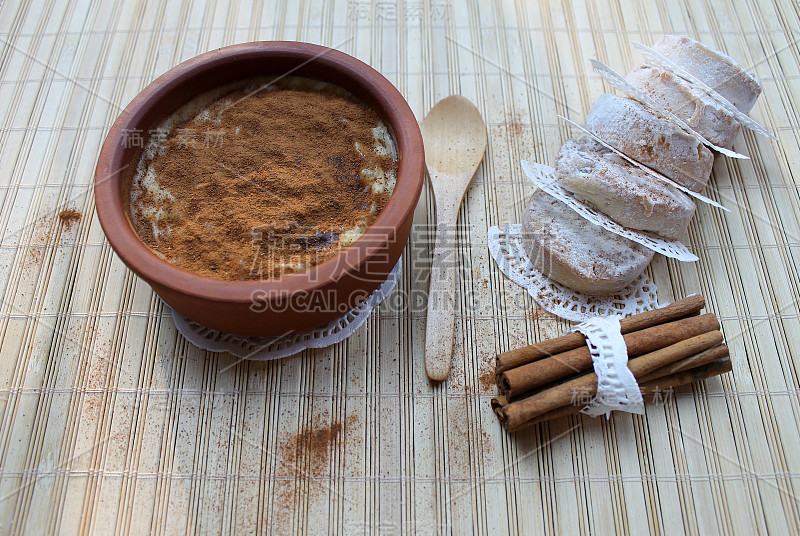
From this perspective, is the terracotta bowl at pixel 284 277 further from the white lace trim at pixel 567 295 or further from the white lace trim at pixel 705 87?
the white lace trim at pixel 705 87

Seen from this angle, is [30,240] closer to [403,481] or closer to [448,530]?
[403,481]

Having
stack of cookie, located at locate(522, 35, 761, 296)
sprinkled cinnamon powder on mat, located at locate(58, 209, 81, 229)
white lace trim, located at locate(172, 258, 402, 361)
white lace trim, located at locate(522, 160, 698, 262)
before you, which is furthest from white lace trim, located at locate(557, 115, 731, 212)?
sprinkled cinnamon powder on mat, located at locate(58, 209, 81, 229)

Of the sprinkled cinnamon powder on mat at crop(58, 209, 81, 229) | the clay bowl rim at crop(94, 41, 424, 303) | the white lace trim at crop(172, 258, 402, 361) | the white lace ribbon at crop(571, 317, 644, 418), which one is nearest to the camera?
the clay bowl rim at crop(94, 41, 424, 303)

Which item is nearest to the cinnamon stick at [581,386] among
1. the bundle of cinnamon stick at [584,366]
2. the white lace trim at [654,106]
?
the bundle of cinnamon stick at [584,366]

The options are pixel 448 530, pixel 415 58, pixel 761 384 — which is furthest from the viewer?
pixel 415 58

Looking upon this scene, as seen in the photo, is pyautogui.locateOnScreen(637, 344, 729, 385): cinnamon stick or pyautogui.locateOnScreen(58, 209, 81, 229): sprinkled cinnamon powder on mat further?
pyautogui.locateOnScreen(58, 209, 81, 229): sprinkled cinnamon powder on mat

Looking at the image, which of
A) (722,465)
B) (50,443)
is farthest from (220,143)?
(722,465)

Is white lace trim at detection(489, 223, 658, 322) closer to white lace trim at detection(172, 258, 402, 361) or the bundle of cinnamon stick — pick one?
the bundle of cinnamon stick

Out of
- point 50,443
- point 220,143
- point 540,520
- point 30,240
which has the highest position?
point 220,143
